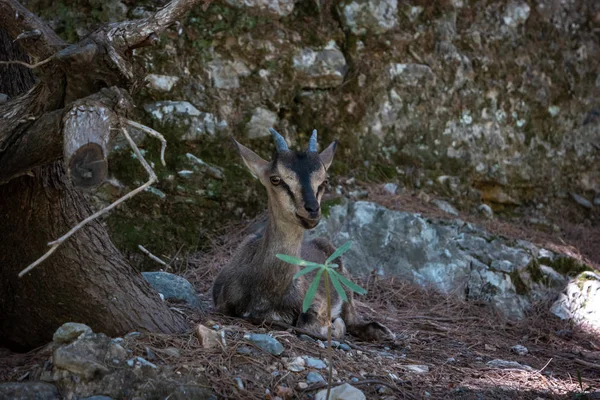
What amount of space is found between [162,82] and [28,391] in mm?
4874

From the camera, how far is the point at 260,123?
25.9ft

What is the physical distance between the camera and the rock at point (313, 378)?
12.5 feet

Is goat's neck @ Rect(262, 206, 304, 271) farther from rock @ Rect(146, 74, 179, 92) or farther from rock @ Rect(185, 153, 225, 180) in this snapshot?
rock @ Rect(146, 74, 179, 92)

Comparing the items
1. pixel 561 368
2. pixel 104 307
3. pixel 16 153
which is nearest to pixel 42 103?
pixel 16 153

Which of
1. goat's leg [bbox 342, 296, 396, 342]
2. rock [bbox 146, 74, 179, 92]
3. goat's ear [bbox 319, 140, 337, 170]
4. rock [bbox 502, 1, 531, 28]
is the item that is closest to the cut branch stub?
goat's ear [bbox 319, 140, 337, 170]

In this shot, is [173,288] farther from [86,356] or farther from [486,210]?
[486,210]

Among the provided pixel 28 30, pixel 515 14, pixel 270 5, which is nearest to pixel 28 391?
pixel 28 30

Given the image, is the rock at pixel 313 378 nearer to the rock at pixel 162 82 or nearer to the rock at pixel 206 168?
the rock at pixel 206 168

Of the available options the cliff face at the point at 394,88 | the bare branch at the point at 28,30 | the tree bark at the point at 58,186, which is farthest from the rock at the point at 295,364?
the cliff face at the point at 394,88

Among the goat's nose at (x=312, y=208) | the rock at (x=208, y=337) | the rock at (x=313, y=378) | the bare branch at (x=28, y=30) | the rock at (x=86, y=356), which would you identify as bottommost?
the rock at (x=313, y=378)

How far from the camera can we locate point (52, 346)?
3.60 metres

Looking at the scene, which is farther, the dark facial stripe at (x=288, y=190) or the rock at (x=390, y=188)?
the rock at (x=390, y=188)

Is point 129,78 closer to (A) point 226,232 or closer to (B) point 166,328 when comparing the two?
(B) point 166,328

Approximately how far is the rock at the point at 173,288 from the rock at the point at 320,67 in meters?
3.59
